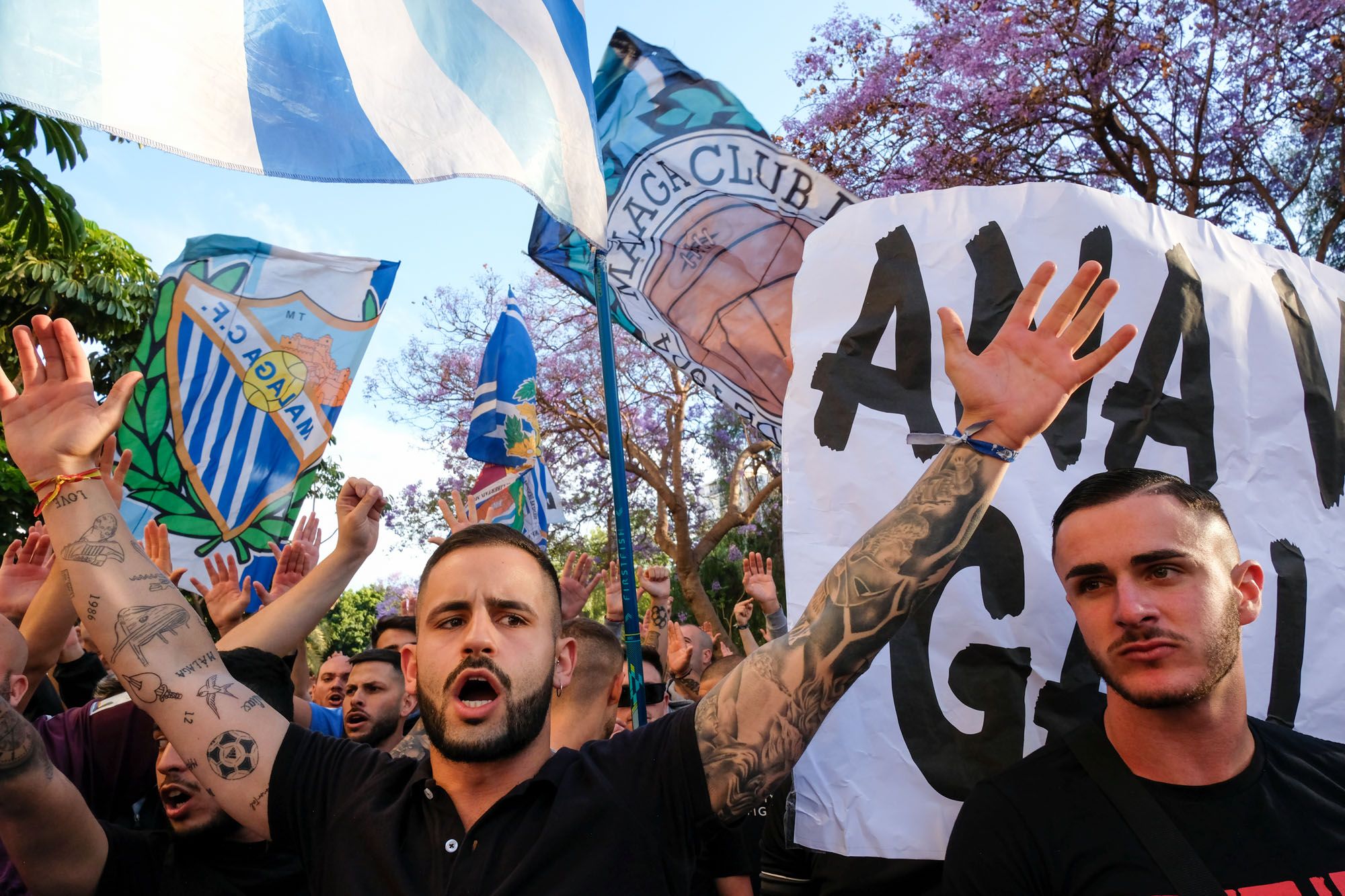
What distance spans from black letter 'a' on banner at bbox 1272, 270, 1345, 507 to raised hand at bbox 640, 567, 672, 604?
3003 millimetres

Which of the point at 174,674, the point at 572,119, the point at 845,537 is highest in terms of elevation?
the point at 572,119

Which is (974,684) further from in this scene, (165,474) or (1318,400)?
(165,474)

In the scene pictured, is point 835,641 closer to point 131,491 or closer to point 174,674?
point 174,674

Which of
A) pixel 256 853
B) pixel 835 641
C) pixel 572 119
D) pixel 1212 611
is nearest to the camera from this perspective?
pixel 835 641

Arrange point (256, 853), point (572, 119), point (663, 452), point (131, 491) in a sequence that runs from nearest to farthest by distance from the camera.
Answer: point (256, 853) → point (572, 119) → point (131, 491) → point (663, 452)

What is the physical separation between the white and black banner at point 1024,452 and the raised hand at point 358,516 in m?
1.17

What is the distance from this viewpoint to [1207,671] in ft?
6.73

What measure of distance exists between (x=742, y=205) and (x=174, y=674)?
10.2 ft

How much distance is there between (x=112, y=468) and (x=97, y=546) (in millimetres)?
497

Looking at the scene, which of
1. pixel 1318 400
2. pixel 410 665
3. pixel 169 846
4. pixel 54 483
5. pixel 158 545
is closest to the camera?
pixel 54 483

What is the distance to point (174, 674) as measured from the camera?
2.14 meters

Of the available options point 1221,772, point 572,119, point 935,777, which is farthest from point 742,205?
point 1221,772

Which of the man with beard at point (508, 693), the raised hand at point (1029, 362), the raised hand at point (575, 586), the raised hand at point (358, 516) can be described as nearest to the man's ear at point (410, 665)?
the man with beard at point (508, 693)

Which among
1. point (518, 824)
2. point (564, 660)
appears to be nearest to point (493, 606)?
point (564, 660)
